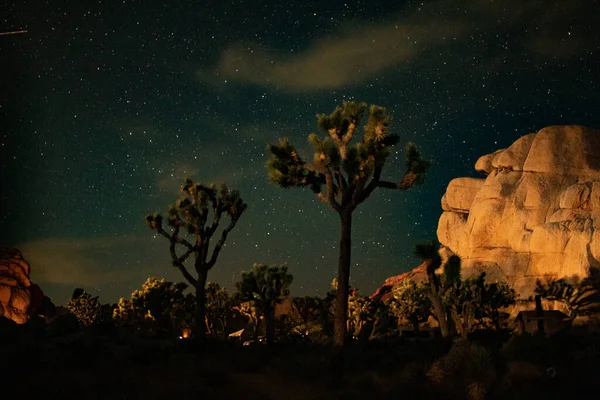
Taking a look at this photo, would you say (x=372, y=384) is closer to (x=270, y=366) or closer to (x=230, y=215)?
(x=270, y=366)

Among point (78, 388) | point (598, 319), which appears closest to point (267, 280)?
point (78, 388)

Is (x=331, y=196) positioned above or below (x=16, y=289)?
above

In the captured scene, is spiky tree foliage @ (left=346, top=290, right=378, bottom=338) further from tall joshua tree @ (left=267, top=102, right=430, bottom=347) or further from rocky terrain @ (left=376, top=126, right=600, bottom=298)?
tall joshua tree @ (left=267, top=102, right=430, bottom=347)

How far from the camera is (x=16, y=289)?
152 ft

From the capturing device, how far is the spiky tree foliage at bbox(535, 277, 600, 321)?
1801 inches

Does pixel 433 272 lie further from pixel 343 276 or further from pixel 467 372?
pixel 467 372

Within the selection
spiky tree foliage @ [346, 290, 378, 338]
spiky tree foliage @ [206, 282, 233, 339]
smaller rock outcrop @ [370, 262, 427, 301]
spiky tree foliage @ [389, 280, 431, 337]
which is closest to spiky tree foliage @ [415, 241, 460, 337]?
spiky tree foliage @ [346, 290, 378, 338]

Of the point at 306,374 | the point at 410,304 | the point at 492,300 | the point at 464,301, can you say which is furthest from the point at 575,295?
the point at 306,374

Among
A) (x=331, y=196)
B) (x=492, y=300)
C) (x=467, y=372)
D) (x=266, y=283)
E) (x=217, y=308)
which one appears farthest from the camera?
(x=217, y=308)

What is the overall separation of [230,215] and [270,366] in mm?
11933

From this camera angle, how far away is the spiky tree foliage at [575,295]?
45750 millimetres

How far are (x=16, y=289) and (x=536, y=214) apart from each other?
54633mm

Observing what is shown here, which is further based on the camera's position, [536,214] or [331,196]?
[536,214]

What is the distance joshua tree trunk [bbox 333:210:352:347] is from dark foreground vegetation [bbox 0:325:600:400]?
1.22m
